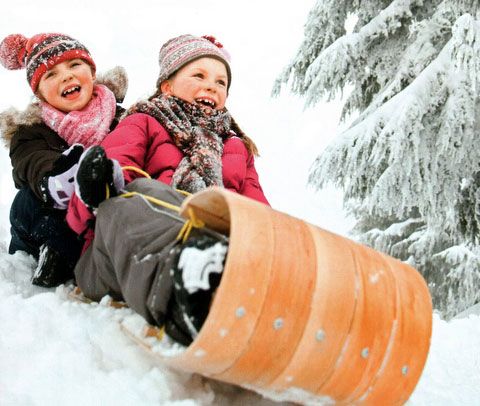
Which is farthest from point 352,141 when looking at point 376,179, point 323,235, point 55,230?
point 323,235

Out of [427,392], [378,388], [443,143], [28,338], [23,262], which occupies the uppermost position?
[443,143]

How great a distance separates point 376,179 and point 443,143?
65 cm

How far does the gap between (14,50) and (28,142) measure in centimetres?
76

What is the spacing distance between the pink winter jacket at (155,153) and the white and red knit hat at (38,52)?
0.56 meters

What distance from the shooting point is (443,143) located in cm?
384

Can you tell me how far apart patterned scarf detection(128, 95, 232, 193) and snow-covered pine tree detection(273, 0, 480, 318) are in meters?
2.00

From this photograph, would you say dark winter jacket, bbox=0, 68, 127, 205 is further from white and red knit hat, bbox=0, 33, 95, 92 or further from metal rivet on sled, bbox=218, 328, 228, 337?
metal rivet on sled, bbox=218, 328, 228, 337

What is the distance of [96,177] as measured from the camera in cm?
141

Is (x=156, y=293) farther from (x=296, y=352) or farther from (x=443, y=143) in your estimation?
(x=443, y=143)

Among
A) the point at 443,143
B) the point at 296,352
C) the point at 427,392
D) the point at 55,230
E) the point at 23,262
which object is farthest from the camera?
the point at 443,143

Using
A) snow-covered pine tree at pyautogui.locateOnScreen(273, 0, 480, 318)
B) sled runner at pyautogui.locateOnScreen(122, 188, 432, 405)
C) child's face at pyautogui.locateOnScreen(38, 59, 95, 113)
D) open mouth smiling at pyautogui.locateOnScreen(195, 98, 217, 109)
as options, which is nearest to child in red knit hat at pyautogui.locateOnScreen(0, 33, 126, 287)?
child's face at pyautogui.locateOnScreen(38, 59, 95, 113)

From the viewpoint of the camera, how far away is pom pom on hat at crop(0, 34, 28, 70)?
2643 mm

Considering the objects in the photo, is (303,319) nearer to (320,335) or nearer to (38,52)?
(320,335)

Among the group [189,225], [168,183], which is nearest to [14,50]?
[168,183]
